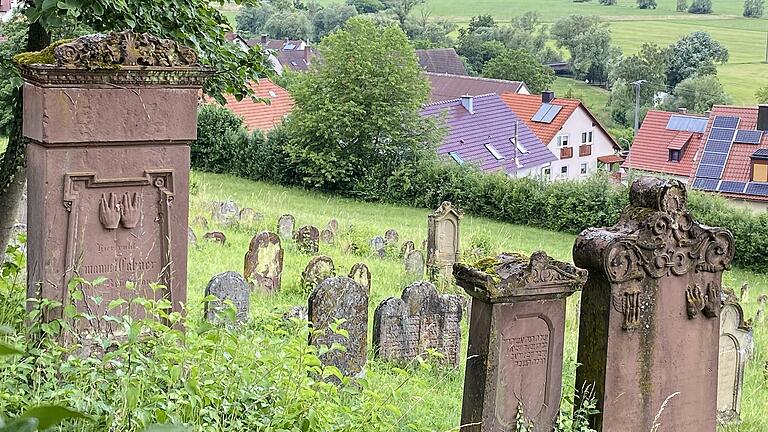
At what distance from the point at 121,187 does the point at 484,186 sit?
26.5 m

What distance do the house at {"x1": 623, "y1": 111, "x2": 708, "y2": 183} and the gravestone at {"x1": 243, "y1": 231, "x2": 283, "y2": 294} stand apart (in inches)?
1292

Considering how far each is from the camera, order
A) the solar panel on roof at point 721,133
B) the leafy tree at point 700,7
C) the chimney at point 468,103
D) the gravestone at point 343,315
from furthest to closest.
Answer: the leafy tree at point 700,7 → the chimney at point 468,103 → the solar panel on roof at point 721,133 → the gravestone at point 343,315

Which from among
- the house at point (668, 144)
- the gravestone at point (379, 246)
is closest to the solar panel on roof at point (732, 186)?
the house at point (668, 144)

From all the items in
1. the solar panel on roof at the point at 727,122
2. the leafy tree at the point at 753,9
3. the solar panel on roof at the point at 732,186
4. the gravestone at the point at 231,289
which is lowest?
the gravestone at the point at 231,289

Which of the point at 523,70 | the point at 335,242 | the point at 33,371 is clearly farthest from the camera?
the point at 523,70

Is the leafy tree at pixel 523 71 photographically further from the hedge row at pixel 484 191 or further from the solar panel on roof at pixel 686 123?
the hedge row at pixel 484 191

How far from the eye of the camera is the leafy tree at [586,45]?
89250 millimetres

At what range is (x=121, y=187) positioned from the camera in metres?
6.12

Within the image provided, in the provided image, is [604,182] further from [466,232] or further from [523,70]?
[523,70]

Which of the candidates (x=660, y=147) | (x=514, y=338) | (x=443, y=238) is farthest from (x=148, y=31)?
(x=660, y=147)

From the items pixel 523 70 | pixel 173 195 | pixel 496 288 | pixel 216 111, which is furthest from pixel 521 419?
pixel 523 70

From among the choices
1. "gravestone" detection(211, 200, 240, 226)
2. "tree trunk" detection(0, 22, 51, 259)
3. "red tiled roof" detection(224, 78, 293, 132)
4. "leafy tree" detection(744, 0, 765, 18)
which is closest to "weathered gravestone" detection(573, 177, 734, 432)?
"tree trunk" detection(0, 22, 51, 259)

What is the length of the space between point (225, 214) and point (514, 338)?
44.9 feet

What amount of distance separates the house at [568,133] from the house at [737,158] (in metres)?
9.33
